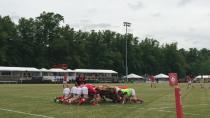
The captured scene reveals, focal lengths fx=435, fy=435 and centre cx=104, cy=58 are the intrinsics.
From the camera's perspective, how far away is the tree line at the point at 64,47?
118438 mm

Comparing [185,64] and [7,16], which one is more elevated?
[7,16]

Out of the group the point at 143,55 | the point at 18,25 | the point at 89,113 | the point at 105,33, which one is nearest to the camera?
the point at 89,113

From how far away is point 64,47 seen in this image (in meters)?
125

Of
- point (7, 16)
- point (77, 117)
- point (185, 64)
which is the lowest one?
point (77, 117)

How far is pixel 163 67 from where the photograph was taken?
16462 cm

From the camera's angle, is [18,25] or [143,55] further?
[143,55]

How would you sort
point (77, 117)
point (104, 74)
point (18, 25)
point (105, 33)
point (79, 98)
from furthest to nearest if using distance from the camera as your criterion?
point (105, 33), point (18, 25), point (104, 74), point (79, 98), point (77, 117)

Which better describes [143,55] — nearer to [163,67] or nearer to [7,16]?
[163,67]

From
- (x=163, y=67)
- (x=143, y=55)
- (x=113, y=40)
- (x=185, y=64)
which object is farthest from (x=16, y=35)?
(x=185, y=64)

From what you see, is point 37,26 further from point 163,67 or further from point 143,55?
point 163,67

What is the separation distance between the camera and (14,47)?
119 m

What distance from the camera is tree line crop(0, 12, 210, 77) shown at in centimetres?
11844

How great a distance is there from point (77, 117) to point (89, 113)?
4.99ft

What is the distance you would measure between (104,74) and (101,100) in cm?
9077
